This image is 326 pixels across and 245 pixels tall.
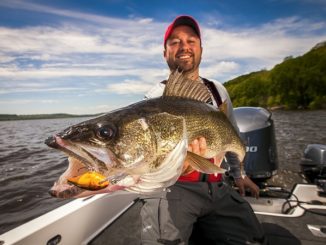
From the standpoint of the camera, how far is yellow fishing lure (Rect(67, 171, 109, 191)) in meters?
1.71

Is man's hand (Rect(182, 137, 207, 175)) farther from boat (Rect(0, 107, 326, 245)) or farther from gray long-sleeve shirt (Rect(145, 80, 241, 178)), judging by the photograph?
boat (Rect(0, 107, 326, 245))

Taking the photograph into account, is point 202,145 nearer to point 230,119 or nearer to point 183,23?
point 230,119

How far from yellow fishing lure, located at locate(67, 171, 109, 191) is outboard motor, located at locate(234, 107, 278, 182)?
3997mm

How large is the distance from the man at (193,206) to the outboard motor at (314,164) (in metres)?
2.73

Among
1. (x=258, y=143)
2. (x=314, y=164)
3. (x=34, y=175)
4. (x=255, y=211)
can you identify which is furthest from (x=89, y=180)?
(x=34, y=175)

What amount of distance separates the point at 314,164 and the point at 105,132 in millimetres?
5162

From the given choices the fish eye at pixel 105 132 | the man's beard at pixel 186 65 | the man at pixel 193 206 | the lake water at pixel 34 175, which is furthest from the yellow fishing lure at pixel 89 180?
the lake water at pixel 34 175

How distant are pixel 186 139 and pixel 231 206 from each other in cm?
171

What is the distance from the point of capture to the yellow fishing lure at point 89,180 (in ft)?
5.61

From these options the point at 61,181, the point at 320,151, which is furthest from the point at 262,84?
the point at 61,181

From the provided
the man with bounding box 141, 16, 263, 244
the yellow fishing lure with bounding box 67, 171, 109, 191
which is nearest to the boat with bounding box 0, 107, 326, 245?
the man with bounding box 141, 16, 263, 244

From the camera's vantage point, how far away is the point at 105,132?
175cm

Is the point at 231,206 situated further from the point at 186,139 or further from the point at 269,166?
the point at 269,166

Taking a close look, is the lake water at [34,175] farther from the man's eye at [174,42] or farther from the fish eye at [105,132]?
the fish eye at [105,132]
